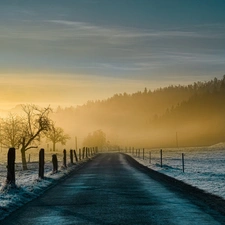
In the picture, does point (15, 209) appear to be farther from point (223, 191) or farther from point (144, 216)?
point (223, 191)

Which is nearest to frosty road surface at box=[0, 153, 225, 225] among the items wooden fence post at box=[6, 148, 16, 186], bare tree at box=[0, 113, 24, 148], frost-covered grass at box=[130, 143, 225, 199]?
wooden fence post at box=[6, 148, 16, 186]

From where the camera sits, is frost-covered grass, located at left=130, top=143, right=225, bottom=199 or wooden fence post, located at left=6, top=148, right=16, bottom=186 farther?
frost-covered grass, located at left=130, top=143, right=225, bottom=199

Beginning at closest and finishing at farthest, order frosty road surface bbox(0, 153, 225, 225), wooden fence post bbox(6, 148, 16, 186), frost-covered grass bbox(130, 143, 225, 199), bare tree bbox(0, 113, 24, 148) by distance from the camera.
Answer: frosty road surface bbox(0, 153, 225, 225), wooden fence post bbox(6, 148, 16, 186), frost-covered grass bbox(130, 143, 225, 199), bare tree bbox(0, 113, 24, 148)

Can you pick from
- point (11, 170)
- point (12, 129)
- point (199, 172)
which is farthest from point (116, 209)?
point (12, 129)

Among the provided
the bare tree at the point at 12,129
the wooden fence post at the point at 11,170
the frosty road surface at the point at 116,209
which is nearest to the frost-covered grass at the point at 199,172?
the frosty road surface at the point at 116,209

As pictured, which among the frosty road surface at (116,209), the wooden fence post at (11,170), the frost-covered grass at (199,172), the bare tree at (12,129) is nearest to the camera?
the frosty road surface at (116,209)

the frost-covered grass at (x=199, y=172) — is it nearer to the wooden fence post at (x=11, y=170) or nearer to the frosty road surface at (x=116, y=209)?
the frosty road surface at (x=116, y=209)

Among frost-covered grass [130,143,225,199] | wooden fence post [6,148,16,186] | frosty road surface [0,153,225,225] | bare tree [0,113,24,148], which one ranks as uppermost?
bare tree [0,113,24,148]

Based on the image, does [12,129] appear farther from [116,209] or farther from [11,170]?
[116,209]

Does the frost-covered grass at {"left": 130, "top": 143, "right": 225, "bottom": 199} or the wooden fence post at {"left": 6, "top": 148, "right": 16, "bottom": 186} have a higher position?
the wooden fence post at {"left": 6, "top": 148, "right": 16, "bottom": 186}

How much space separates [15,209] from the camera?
1397 cm

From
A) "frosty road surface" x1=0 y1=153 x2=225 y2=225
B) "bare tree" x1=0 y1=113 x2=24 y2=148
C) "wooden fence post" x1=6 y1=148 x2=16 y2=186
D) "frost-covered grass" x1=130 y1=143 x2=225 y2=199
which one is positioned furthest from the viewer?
"bare tree" x1=0 y1=113 x2=24 y2=148

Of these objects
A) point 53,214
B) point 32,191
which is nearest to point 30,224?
A: point 53,214

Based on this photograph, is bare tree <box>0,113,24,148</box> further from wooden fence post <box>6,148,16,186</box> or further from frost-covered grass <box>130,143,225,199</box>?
wooden fence post <box>6,148,16,186</box>
